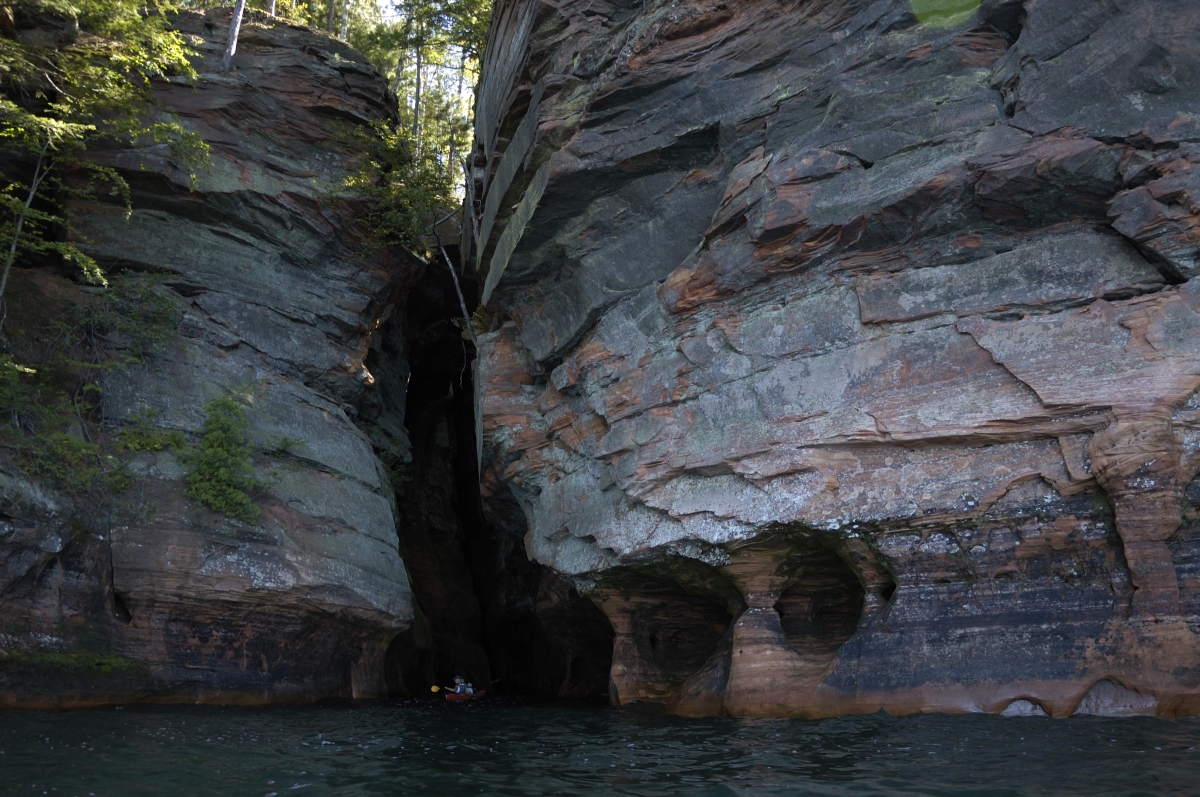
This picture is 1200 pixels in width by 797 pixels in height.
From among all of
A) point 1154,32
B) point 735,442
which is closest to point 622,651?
point 735,442

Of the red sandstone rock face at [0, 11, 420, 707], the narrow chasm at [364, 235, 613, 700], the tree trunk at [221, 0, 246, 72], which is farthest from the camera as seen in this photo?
the narrow chasm at [364, 235, 613, 700]

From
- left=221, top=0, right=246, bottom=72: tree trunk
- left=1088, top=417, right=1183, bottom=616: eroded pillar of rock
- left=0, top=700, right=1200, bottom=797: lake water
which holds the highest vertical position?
left=221, top=0, right=246, bottom=72: tree trunk

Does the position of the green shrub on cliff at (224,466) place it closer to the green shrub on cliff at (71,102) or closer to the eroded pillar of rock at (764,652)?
the green shrub on cliff at (71,102)

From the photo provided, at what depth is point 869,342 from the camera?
40.0 ft

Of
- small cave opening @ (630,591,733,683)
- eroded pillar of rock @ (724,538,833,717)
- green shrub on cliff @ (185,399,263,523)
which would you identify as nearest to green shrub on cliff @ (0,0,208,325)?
green shrub on cliff @ (185,399,263,523)

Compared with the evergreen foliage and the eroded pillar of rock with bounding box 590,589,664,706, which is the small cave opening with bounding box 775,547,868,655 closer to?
the eroded pillar of rock with bounding box 590,589,664,706

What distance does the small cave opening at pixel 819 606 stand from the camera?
13.6m

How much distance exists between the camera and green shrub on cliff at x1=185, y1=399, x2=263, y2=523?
1438 centimetres

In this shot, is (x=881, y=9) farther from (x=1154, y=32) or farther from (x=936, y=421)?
(x=936, y=421)

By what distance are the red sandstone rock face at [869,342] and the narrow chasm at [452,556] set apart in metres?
5.07

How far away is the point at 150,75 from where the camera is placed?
18.7 m

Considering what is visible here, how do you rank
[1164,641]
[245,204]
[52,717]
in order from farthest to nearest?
[245,204], [52,717], [1164,641]

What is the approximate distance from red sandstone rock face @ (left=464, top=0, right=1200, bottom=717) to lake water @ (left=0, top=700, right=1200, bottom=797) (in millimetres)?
1403

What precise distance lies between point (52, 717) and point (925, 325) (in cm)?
1237
